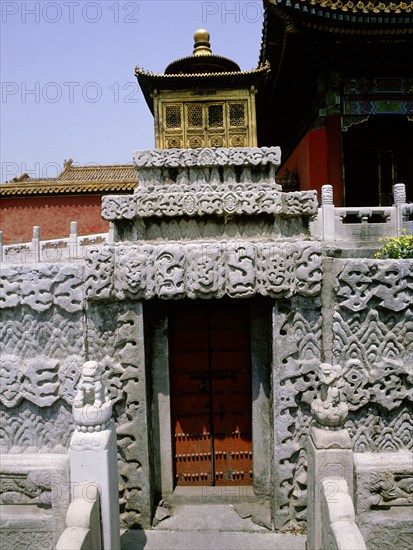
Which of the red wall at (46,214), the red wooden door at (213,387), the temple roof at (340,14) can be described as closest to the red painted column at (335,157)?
the temple roof at (340,14)

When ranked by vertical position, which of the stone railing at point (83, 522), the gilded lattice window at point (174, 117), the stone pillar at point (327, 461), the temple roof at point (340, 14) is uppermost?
the temple roof at point (340, 14)

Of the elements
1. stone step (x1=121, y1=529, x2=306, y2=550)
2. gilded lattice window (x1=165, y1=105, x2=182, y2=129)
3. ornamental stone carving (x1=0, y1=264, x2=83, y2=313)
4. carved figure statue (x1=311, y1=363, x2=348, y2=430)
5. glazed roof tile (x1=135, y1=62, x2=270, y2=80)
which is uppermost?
glazed roof tile (x1=135, y1=62, x2=270, y2=80)

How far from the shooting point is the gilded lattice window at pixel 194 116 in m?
9.67

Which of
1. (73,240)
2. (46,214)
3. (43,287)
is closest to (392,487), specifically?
(43,287)

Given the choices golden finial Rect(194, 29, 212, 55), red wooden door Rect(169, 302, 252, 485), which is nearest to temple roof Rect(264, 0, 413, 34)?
golden finial Rect(194, 29, 212, 55)

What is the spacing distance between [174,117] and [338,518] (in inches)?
324

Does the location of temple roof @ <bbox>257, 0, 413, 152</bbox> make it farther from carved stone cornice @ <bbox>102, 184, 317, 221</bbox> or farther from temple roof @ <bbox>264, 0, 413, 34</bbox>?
carved stone cornice @ <bbox>102, 184, 317, 221</bbox>

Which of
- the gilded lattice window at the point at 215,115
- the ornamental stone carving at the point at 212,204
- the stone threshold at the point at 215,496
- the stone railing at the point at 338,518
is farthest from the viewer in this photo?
the gilded lattice window at the point at 215,115

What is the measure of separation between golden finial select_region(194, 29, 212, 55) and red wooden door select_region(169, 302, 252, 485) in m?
6.30

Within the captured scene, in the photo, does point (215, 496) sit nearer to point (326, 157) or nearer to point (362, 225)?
point (362, 225)

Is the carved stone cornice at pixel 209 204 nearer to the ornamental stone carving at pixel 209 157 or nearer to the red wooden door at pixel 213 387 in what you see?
the ornamental stone carving at pixel 209 157

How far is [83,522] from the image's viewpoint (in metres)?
3.92

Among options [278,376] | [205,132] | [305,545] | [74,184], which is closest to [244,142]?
[205,132]

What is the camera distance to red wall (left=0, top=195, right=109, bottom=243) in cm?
1703
